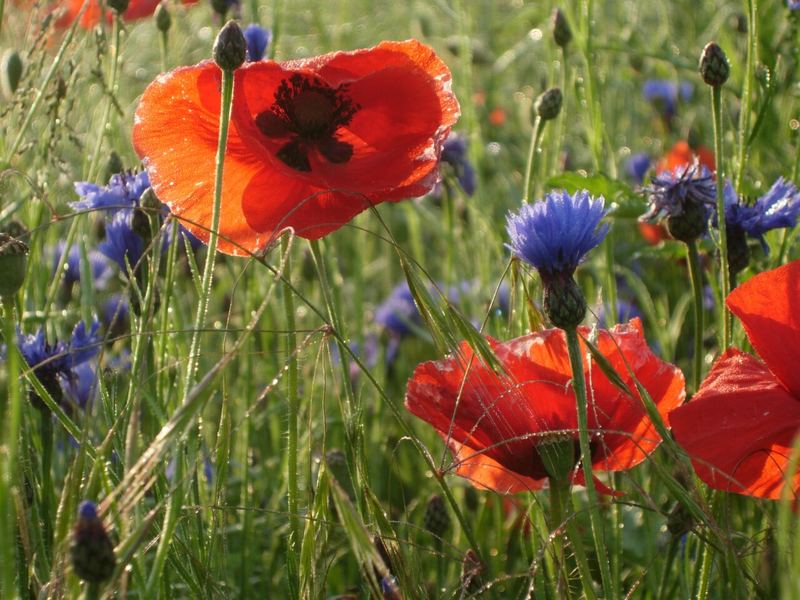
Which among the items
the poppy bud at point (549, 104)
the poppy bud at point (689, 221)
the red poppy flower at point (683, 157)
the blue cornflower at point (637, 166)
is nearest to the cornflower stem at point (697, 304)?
the poppy bud at point (689, 221)

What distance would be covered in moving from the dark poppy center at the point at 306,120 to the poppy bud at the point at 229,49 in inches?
7.6

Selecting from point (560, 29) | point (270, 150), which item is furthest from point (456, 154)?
point (270, 150)

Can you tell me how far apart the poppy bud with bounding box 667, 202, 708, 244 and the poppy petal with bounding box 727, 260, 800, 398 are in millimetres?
149

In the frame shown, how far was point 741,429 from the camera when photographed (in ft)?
2.43

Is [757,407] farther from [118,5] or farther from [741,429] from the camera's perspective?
[118,5]

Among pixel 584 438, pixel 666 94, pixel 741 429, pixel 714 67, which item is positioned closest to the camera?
pixel 584 438

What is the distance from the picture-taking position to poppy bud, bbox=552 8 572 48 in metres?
1.24

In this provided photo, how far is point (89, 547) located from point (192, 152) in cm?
45

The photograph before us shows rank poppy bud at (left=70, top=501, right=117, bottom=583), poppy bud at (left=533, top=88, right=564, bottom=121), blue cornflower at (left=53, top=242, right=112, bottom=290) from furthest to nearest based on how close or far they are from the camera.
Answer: blue cornflower at (left=53, top=242, right=112, bottom=290) < poppy bud at (left=533, top=88, right=564, bottom=121) < poppy bud at (left=70, top=501, right=117, bottom=583)

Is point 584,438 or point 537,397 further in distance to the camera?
point 537,397

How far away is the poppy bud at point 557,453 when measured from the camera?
0.74 meters

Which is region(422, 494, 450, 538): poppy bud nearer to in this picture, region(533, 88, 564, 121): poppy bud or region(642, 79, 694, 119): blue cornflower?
region(533, 88, 564, 121): poppy bud

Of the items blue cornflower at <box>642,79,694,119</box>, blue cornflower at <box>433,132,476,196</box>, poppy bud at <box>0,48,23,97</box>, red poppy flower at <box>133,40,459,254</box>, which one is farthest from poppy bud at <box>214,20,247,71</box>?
blue cornflower at <box>642,79,694,119</box>

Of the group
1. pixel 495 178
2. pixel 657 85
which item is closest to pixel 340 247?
pixel 495 178
